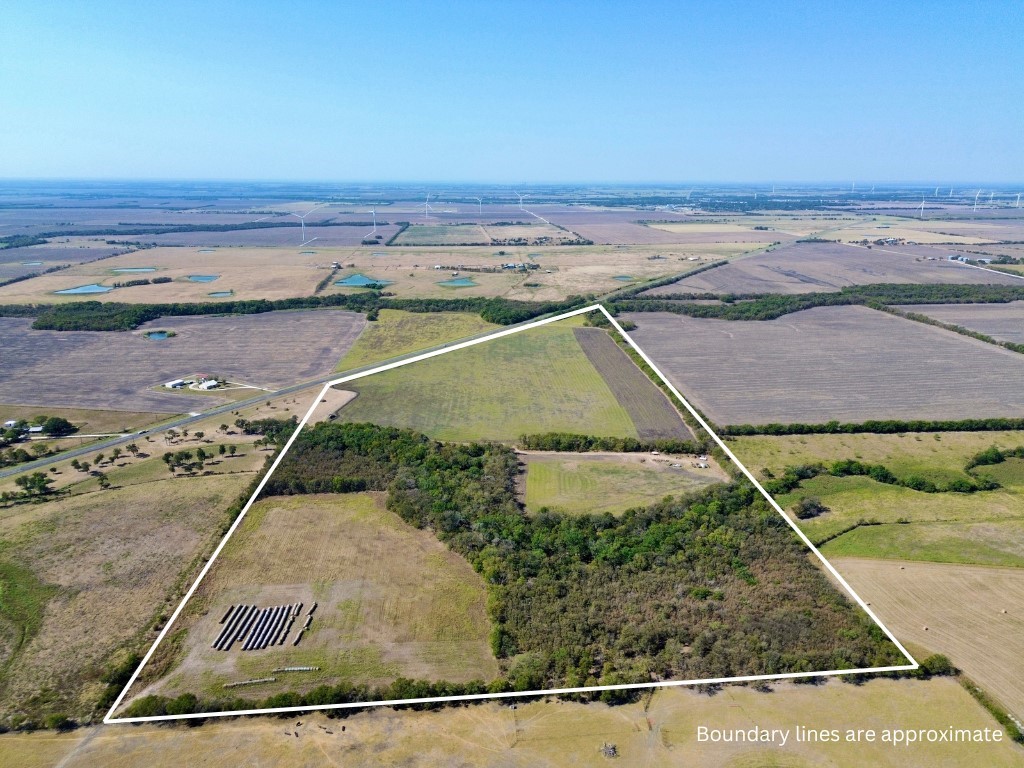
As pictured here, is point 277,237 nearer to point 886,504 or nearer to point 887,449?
point 887,449

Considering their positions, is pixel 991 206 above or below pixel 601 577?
above

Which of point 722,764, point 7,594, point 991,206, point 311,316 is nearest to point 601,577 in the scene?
point 722,764

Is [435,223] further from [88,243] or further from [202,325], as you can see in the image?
[202,325]

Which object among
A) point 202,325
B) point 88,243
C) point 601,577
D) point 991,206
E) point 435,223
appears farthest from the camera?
point 991,206

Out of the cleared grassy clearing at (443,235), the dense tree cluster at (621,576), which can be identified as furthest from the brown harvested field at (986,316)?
the cleared grassy clearing at (443,235)

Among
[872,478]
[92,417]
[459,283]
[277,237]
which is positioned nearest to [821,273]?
[459,283]

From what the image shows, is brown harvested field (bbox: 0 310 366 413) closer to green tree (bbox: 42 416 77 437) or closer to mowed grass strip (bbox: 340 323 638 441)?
green tree (bbox: 42 416 77 437)
